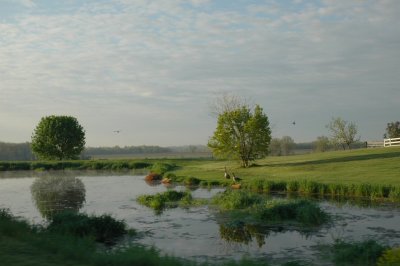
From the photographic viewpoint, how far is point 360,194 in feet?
91.8

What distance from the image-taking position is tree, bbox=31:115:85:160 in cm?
8475

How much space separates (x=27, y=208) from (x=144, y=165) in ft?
140

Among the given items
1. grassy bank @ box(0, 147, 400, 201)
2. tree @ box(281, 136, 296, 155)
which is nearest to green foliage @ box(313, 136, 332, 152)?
tree @ box(281, 136, 296, 155)

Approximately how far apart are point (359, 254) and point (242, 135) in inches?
1449

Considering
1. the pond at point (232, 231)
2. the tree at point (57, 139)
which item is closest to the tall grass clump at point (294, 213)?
the pond at point (232, 231)

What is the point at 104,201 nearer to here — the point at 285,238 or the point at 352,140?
the point at 285,238

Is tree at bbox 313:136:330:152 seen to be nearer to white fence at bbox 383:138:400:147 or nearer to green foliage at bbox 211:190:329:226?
white fence at bbox 383:138:400:147

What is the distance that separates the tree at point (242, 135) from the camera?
161ft

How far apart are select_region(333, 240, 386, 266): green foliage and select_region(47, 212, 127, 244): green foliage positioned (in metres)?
8.27

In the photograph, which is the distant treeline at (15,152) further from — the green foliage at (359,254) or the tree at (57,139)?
the green foliage at (359,254)

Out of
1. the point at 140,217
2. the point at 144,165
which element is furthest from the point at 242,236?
the point at 144,165

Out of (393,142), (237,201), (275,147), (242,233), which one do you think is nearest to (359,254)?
(242,233)

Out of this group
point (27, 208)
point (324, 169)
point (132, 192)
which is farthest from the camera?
point (324, 169)

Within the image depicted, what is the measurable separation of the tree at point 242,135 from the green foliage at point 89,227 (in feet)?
104
